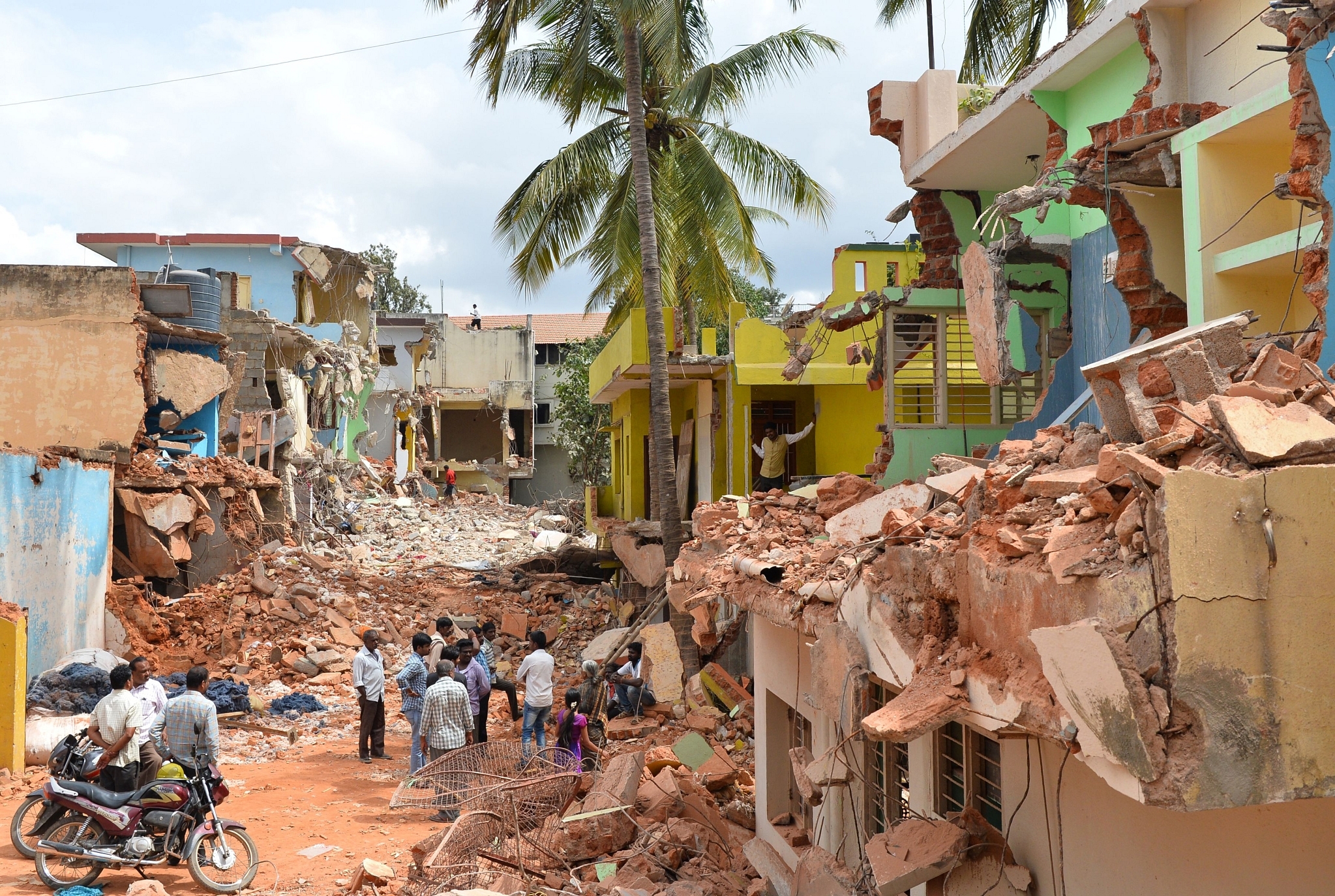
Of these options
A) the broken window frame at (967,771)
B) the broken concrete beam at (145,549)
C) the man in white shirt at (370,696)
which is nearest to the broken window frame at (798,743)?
the broken window frame at (967,771)

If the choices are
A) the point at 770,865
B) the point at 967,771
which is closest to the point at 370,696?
the point at 770,865

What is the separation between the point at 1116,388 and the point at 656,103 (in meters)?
15.0

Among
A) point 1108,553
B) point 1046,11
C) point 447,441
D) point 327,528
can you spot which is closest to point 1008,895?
point 1108,553

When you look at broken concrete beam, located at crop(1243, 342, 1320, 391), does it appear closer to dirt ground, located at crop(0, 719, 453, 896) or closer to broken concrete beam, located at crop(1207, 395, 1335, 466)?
broken concrete beam, located at crop(1207, 395, 1335, 466)

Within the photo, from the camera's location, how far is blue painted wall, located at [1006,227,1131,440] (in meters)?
9.16

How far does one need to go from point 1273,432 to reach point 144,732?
8.03 meters

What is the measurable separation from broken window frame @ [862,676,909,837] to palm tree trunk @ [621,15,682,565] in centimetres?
797

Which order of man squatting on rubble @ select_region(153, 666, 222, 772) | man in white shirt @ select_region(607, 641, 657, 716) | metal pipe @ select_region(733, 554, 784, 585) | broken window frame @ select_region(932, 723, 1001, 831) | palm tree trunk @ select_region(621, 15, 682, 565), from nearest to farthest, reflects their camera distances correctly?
1. broken window frame @ select_region(932, 723, 1001, 831)
2. metal pipe @ select_region(733, 554, 784, 585)
3. man squatting on rubble @ select_region(153, 666, 222, 772)
4. man in white shirt @ select_region(607, 641, 657, 716)
5. palm tree trunk @ select_region(621, 15, 682, 565)

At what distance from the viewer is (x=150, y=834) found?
7754 mm

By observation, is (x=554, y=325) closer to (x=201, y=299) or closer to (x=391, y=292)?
(x=391, y=292)

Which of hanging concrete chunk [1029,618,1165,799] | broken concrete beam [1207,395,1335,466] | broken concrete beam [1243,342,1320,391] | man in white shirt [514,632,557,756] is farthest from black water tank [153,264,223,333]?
broken concrete beam [1207,395,1335,466]

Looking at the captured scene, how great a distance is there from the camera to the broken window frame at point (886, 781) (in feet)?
21.4

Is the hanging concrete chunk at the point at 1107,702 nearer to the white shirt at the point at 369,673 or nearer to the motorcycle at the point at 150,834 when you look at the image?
the motorcycle at the point at 150,834

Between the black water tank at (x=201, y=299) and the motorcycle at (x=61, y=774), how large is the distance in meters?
12.8
